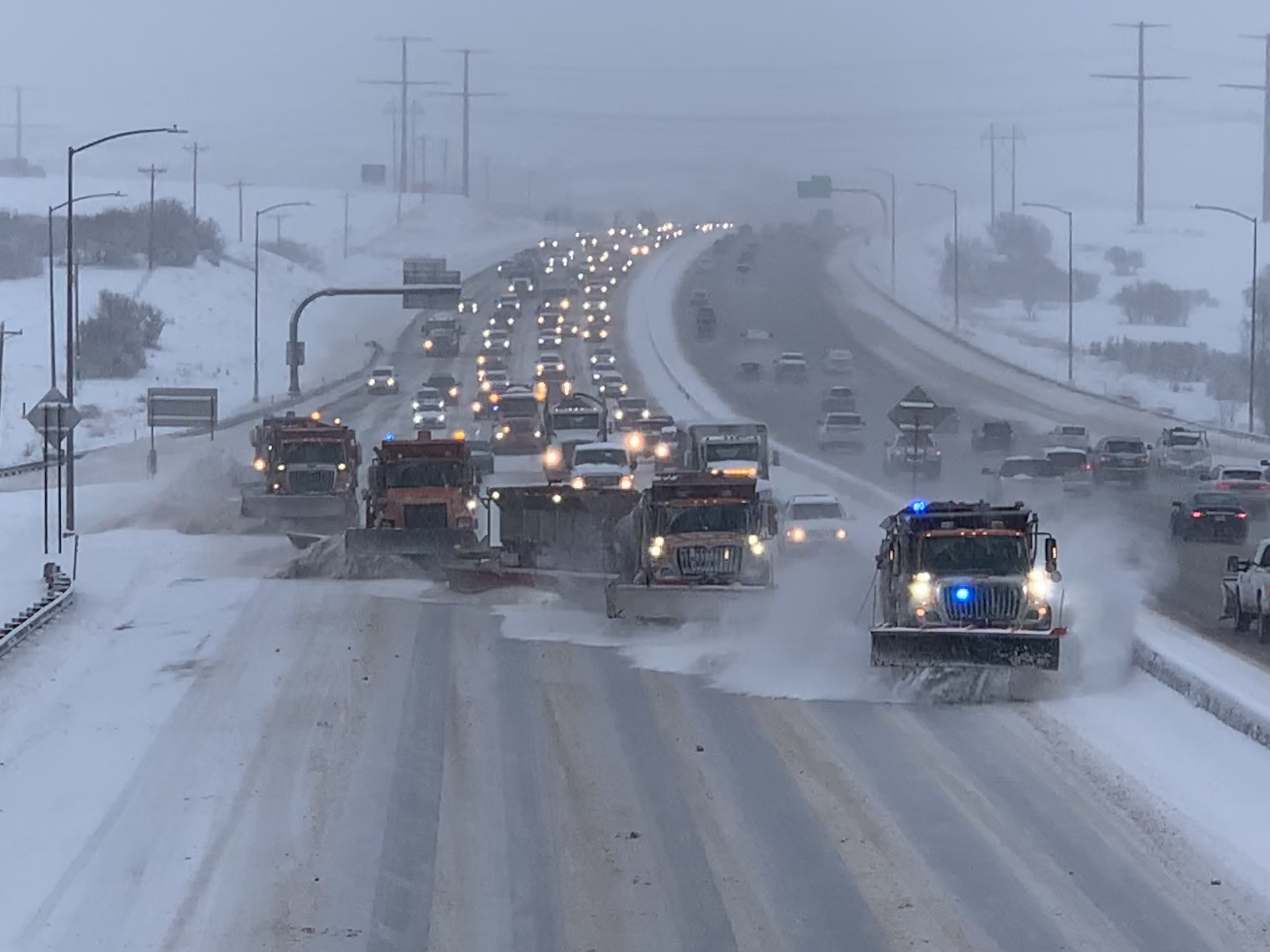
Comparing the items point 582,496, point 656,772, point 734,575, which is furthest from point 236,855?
point 582,496

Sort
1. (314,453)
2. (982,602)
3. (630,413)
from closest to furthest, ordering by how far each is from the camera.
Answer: (982,602)
(314,453)
(630,413)

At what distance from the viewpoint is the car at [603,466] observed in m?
45.4

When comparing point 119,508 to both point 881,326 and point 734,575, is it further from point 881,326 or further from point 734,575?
point 881,326

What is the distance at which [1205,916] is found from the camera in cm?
1347

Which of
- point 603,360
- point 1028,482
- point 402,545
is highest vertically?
point 603,360

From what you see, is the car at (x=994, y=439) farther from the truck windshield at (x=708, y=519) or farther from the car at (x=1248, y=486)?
the truck windshield at (x=708, y=519)

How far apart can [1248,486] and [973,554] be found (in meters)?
28.5

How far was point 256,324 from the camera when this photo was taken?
91125mm

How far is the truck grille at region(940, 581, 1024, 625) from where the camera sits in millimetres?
22594

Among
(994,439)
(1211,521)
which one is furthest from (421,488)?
(994,439)

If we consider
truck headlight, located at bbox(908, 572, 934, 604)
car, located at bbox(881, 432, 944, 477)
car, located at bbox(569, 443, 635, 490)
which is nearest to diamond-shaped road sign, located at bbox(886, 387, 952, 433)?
car, located at bbox(569, 443, 635, 490)

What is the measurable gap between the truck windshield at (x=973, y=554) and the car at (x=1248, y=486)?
1051 inches

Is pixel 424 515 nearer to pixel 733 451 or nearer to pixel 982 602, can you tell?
pixel 733 451

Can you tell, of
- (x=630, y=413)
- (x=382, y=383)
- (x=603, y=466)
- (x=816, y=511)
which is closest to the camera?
(x=816, y=511)
